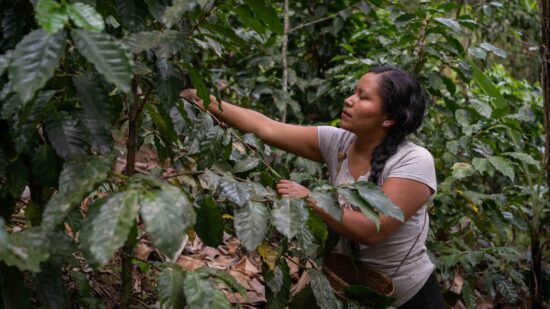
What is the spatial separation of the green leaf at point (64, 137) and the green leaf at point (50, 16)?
0.27m

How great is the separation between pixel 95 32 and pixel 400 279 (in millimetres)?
1448

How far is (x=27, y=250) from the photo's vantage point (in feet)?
3.78

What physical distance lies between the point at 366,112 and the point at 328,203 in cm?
79

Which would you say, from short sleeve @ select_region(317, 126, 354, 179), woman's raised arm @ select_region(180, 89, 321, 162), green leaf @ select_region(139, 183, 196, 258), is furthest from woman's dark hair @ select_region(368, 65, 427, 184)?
green leaf @ select_region(139, 183, 196, 258)

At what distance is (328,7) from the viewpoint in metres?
3.89

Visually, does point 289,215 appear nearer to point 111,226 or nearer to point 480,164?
point 111,226

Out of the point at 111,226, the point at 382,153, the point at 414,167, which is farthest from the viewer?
the point at 382,153

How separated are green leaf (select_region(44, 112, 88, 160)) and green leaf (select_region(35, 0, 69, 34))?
0.27 metres

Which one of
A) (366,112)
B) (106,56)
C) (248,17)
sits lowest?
(366,112)

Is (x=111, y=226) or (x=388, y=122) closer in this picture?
(x=111, y=226)

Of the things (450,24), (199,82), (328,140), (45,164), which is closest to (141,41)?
(199,82)

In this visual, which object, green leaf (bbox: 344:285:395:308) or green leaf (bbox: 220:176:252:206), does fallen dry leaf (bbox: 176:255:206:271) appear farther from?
green leaf (bbox: 220:176:252:206)

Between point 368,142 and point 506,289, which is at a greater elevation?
point 368,142

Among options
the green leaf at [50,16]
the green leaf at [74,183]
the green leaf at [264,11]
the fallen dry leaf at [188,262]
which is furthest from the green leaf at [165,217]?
the fallen dry leaf at [188,262]
